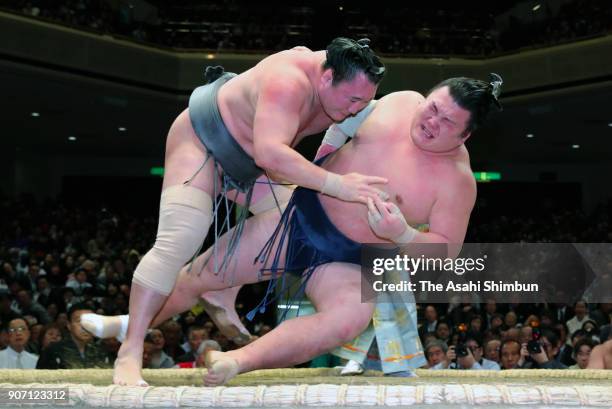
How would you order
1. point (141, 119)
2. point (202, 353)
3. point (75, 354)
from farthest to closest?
1. point (141, 119)
2. point (75, 354)
3. point (202, 353)

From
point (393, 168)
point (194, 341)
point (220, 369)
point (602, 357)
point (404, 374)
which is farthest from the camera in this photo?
point (194, 341)

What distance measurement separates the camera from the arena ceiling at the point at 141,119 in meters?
9.05

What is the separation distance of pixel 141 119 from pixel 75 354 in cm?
704

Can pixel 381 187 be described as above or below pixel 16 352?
above

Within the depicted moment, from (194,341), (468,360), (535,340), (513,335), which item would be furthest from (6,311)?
(535,340)

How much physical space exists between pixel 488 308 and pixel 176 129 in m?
3.95

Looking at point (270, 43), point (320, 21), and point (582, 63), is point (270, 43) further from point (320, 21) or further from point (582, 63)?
point (582, 63)

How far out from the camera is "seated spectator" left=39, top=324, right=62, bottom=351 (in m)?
4.12

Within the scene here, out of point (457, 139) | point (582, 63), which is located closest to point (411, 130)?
point (457, 139)

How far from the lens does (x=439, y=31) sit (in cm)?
993

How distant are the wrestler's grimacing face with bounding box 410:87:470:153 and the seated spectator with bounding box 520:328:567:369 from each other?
7.43 feet

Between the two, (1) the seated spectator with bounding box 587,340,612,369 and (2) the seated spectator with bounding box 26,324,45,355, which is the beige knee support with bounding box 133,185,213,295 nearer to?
(1) the seated spectator with bounding box 587,340,612,369

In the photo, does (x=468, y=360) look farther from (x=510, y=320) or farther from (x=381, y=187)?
(x=381, y=187)

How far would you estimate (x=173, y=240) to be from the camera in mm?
1996
